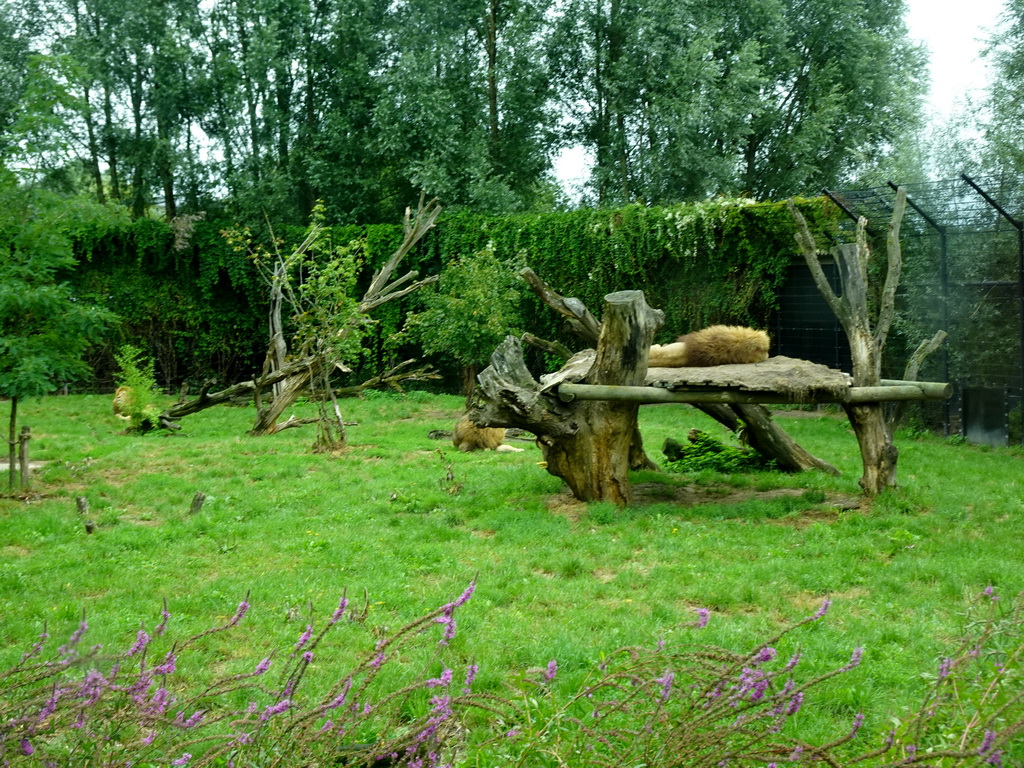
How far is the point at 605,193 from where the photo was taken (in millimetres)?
27016

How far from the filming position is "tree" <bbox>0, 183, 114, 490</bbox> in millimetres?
8805

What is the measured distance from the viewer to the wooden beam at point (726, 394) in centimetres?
793

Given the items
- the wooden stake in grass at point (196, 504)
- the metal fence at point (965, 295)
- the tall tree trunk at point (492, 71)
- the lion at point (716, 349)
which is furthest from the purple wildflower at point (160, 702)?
the tall tree trunk at point (492, 71)

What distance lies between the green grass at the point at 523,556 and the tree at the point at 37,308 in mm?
1248

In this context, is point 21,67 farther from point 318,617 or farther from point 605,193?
point 318,617

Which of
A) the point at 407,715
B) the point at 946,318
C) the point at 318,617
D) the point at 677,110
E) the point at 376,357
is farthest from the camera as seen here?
the point at 677,110

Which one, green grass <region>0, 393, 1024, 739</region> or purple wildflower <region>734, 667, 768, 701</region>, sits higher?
purple wildflower <region>734, 667, 768, 701</region>

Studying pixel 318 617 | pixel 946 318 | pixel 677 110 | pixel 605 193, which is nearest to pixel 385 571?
pixel 318 617

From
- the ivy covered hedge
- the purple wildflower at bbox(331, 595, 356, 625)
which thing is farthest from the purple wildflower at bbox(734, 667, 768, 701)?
the ivy covered hedge

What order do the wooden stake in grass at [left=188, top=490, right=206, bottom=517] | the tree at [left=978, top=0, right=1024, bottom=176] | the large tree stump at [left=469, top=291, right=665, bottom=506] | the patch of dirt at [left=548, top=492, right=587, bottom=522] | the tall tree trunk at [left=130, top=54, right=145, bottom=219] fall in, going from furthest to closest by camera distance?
the tall tree trunk at [left=130, top=54, right=145, bottom=219] → the tree at [left=978, top=0, right=1024, bottom=176] → the wooden stake in grass at [left=188, top=490, right=206, bottom=517] → the patch of dirt at [left=548, top=492, right=587, bottom=522] → the large tree stump at [left=469, top=291, right=665, bottom=506]

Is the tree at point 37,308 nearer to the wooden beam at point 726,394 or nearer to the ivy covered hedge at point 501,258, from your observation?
the wooden beam at point 726,394

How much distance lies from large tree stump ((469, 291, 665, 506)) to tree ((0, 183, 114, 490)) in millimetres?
4147

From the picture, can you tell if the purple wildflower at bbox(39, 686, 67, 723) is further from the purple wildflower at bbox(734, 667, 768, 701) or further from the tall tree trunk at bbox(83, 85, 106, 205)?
the tall tree trunk at bbox(83, 85, 106, 205)

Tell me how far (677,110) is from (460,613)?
824 inches
